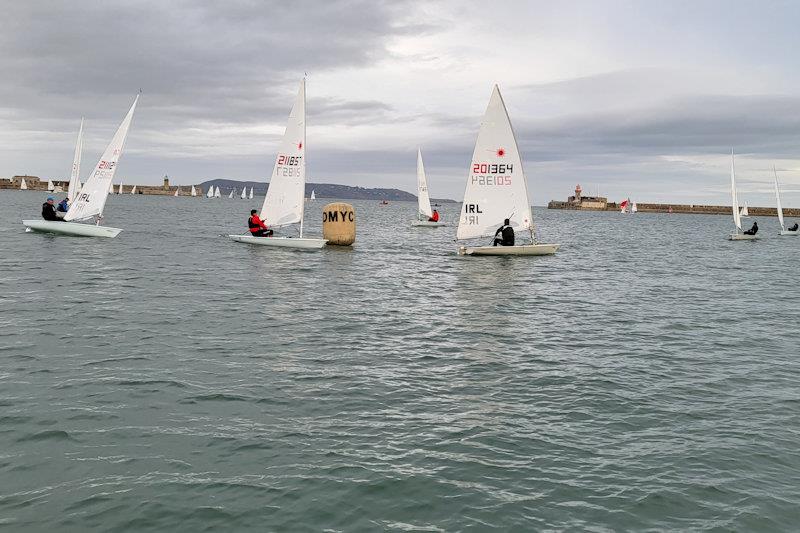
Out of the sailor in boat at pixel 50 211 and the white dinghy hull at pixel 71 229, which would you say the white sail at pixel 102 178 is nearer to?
the white dinghy hull at pixel 71 229

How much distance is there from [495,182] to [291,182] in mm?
11699

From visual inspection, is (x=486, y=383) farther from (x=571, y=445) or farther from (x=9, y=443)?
(x=9, y=443)

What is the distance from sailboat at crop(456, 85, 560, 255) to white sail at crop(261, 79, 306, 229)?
9.62m

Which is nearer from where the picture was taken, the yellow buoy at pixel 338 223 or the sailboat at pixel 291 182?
the sailboat at pixel 291 182

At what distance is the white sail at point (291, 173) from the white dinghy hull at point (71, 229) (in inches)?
366

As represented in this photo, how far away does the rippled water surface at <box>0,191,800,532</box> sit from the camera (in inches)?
266

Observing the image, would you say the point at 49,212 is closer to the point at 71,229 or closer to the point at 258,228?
the point at 71,229

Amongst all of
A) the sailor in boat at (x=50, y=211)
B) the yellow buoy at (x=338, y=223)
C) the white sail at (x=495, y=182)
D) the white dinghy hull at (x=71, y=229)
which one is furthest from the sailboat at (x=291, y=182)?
the sailor in boat at (x=50, y=211)

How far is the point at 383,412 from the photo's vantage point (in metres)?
9.67

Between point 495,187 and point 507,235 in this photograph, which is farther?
point 495,187

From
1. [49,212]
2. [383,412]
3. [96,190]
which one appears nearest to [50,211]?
[49,212]

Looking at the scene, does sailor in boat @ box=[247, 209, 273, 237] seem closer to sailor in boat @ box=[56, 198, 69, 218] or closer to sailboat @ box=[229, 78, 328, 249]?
sailboat @ box=[229, 78, 328, 249]

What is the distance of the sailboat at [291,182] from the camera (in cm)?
3431

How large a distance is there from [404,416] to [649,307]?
15273mm
